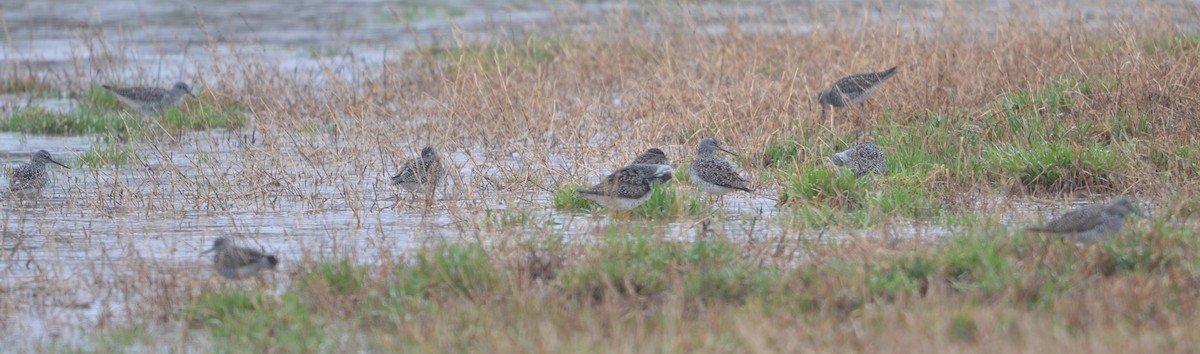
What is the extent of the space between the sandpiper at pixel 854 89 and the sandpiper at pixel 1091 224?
504cm

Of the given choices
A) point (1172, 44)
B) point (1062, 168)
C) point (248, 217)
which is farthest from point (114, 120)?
point (1172, 44)

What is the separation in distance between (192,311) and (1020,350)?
3.93m

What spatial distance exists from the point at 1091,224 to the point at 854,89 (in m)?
5.41

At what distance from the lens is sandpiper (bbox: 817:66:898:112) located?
1278 cm

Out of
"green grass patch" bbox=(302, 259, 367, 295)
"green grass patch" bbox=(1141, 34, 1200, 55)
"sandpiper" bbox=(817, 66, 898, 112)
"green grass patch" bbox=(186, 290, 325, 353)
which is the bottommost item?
"green grass patch" bbox=(186, 290, 325, 353)

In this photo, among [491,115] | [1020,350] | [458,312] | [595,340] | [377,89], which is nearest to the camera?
[1020,350]

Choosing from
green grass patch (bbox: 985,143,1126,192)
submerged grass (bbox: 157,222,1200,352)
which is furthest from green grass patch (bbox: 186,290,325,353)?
green grass patch (bbox: 985,143,1126,192)

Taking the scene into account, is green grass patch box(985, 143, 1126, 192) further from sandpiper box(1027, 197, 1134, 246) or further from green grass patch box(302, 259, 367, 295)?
green grass patch box(302, 259, 367, 295)

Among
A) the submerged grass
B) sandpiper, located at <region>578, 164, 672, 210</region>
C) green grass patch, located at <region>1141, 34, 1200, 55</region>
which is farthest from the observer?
green grass patch, located at <region>1141, 34, 1200, 55</region>

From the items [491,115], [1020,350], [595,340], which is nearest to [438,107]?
[491,115]

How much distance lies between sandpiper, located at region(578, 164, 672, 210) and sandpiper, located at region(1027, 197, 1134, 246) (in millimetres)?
2635

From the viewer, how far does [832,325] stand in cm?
655

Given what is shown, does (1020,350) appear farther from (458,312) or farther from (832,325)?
(458,312)

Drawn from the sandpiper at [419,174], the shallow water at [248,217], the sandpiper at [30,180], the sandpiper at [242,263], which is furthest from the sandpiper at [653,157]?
the sandpiper at [30,180]
